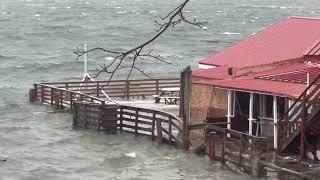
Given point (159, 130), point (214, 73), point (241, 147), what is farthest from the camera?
point (214, 73)

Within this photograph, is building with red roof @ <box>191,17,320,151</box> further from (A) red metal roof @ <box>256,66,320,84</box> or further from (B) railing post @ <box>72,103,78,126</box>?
(B) railing post @ <box>72,103,78,126</box>

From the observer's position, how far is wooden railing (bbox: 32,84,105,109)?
31.5m

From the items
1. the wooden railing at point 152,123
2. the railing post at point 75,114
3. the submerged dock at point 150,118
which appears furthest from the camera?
the railing post at point 75,114

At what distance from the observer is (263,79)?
24.7 metres

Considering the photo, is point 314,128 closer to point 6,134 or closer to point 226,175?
point 226,175

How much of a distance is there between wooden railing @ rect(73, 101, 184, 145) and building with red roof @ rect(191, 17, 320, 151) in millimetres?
1390

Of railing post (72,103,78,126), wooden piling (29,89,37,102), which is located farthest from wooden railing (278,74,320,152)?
wooden piling (29,89,37,102)

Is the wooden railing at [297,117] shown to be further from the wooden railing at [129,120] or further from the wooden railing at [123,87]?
the wooden railing at [123,87]

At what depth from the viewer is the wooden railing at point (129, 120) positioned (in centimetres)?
2583

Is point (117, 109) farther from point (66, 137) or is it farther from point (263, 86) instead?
Answer: point (263, 86)

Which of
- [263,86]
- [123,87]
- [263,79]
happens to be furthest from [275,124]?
[123,87]

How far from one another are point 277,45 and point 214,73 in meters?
2.83

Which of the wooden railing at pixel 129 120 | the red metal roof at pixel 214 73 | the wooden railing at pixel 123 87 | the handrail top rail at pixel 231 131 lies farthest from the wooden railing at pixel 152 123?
the wooden railing at pixel 123 87

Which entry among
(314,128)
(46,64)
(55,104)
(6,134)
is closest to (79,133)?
(6,134)
